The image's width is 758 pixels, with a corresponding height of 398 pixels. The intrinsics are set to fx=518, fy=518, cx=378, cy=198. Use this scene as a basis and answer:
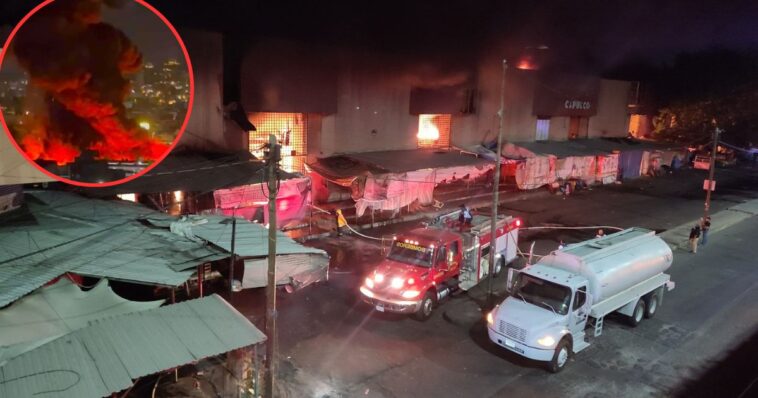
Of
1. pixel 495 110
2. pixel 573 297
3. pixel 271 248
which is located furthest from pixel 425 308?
pixel 495 110

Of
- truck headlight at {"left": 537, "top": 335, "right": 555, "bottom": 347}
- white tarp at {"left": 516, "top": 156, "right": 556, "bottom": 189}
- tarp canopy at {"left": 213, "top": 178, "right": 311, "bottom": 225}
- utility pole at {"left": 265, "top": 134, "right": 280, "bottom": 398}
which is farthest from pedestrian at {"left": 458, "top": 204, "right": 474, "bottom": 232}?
white tarp at {"left": 516, "top": 156, "right": 556, "bottom": 189}

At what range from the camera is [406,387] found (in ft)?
34.0

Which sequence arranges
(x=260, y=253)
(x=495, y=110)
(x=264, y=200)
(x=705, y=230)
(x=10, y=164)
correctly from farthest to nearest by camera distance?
(x=495, y=110) < (x=705, y=230) < (x=264, y=200) < (x=10, y=164) < (x=260, y=253)

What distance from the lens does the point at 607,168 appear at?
37.6 m

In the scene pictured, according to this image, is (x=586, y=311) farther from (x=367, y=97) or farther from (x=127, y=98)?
(x=367, y=97)

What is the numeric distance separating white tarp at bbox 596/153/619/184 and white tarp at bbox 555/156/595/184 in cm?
71

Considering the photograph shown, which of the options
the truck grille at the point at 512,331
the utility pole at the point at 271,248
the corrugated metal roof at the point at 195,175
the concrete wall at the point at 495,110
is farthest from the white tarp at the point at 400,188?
the utility pole at the point at 271,248

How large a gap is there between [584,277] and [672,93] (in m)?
42.6

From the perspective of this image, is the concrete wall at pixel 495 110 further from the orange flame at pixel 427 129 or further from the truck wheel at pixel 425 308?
the truck wheel at pixel 425 308

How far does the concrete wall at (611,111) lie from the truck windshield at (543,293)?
110 feet

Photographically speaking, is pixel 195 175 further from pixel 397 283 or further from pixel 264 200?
pixel 397 283

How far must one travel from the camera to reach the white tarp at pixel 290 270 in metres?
11.5

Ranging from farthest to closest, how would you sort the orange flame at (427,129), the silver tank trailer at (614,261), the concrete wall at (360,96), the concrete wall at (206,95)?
the orange flame at (427,129), the concrete wall at (360,96), the concrete wall at (206,95), the silver tank trailer at (614,261)

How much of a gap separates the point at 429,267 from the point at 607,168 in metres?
28.6
